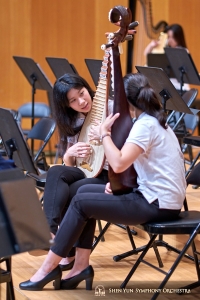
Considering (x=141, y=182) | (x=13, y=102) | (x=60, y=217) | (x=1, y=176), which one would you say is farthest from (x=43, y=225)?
(x=13, y=102)

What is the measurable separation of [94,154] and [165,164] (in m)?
0.62

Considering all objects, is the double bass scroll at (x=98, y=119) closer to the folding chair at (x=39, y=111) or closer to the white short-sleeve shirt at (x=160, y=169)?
the white short-sleeve shirt at (x=160, y=169)

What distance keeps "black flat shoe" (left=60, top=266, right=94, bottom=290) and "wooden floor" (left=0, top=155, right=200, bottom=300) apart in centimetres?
3

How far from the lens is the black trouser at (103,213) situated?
2.96 m

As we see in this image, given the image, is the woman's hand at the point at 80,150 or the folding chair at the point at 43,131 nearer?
the woman's hand at the point at 80,150

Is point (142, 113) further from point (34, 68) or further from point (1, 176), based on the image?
point (34, 68)

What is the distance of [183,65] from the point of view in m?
5.12

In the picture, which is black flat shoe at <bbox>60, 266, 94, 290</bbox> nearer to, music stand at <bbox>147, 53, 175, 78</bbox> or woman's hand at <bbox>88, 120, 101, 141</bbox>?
woman's hand at <bbox>88, 120, 101, 141</bbox>

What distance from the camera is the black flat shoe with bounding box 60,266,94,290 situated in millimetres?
3227

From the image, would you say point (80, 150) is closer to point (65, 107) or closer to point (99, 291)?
point (65, 107)

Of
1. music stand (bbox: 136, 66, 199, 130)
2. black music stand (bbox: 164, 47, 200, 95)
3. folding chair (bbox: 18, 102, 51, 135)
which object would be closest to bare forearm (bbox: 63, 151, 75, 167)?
music stand (bbox: 136, 66, 199, 130)

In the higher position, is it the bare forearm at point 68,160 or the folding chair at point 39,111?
the bare forearm at point 68,160

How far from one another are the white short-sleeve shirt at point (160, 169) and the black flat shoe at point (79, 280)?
55cm

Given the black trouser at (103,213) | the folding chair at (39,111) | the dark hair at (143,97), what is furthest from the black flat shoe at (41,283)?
the folding chair at (39,111)
